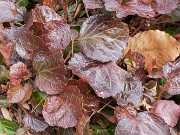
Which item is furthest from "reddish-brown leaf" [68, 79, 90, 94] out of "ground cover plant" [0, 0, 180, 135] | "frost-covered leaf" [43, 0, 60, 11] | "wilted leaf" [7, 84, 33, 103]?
"frost-covered leaf" [43, 0, 60, 11]

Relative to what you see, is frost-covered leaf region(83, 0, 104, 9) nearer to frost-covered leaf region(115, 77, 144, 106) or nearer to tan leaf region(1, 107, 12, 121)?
frost-covered leaf region(115, 77, 144, 106)

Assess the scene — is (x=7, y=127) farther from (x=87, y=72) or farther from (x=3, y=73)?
(x=87, y=72)

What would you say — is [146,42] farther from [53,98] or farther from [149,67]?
[53,98]

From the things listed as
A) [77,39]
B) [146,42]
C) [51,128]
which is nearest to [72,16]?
[77,39]

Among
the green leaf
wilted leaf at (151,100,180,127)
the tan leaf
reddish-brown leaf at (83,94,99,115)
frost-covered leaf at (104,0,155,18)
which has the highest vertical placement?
frost-covered leaf at (104,0,155,18)

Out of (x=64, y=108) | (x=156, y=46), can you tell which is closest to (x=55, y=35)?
(x=64, y=108)
